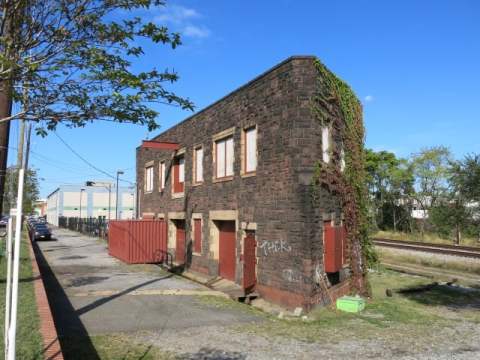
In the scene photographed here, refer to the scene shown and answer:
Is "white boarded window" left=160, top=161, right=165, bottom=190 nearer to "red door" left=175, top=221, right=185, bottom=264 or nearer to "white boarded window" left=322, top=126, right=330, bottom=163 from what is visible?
"red door" left=175, top=221, right=185, bottom=264

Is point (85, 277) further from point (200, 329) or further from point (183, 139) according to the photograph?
point (200, 329)

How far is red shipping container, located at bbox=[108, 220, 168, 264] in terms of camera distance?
2281 centimetres

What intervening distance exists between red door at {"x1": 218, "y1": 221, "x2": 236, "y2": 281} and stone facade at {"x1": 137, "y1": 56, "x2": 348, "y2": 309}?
0.35m

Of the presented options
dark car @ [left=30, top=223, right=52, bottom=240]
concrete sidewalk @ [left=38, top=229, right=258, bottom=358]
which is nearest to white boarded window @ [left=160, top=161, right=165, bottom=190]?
concrete sidewalk @ [left=38, top=229, right=258, bottom=358]

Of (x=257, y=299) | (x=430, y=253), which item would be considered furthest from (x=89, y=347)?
(x=430, y=253)

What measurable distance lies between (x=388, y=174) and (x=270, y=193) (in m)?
42.4

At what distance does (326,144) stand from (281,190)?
82.2 inches

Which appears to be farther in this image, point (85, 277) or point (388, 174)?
point (388, 174)

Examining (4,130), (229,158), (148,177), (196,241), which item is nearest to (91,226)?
(148,177)

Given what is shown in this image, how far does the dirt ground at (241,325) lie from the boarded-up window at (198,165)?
4957 millimetres

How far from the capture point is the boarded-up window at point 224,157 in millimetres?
16828

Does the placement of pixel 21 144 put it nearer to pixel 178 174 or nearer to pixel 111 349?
pixel 178 174

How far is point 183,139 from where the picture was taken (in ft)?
70.9

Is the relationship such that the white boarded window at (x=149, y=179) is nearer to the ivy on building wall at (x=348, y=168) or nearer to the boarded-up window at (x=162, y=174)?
the boarded-up window at (x=162, y=174)
